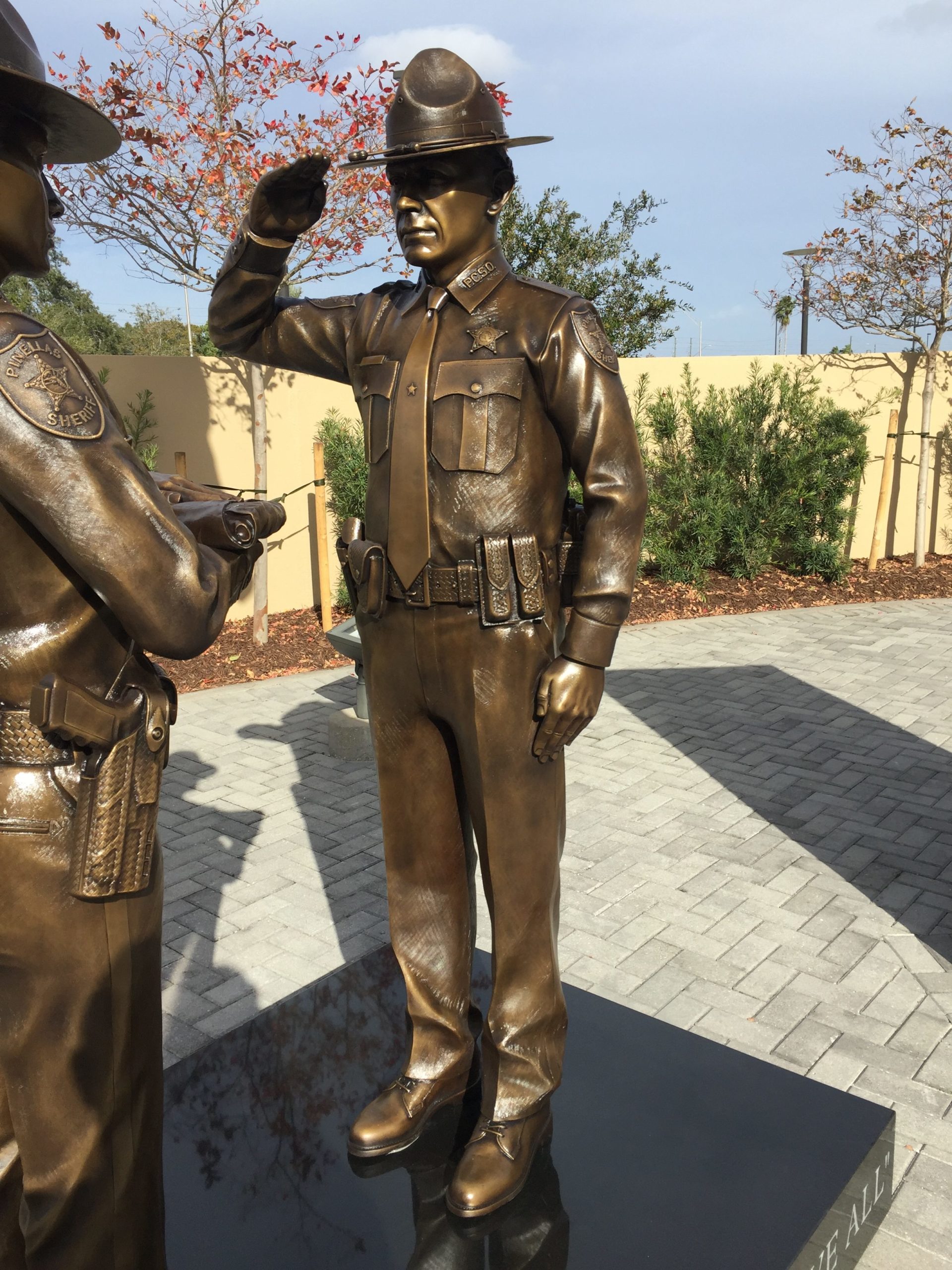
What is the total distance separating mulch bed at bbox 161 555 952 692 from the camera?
8742mm

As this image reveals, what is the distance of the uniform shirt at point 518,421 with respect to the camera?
7.84 ft

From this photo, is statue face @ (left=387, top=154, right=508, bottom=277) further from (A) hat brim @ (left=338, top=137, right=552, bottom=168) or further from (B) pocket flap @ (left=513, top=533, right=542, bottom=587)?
(B) pocket flap @ (left=513, top=533, right=542, bottom=587)

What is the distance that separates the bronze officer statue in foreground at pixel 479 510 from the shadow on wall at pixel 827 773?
2443 millimetres

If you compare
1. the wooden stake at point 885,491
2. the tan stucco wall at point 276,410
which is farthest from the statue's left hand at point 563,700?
the wooden stake at point 885,491

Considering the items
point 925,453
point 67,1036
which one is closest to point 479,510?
point 67,1036

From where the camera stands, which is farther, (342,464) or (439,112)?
(342,464)

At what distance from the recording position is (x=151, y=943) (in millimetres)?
2018

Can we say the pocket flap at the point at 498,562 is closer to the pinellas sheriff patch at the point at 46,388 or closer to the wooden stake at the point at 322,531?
the pinellas sheriff patch at the point at 46,388

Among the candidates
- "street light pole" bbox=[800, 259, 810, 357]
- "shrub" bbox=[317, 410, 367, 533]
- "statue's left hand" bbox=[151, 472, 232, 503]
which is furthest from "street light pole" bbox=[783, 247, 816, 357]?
"statue's left hand" bbox=[151, 472, 232, 503]

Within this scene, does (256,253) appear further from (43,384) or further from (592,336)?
(43,384)

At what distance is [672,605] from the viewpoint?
448 inches

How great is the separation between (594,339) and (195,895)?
3.47 m

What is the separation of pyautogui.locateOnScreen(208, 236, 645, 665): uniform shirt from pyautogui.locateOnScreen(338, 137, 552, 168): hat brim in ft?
0.81

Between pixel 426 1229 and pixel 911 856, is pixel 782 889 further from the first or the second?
pixel 426 1229
